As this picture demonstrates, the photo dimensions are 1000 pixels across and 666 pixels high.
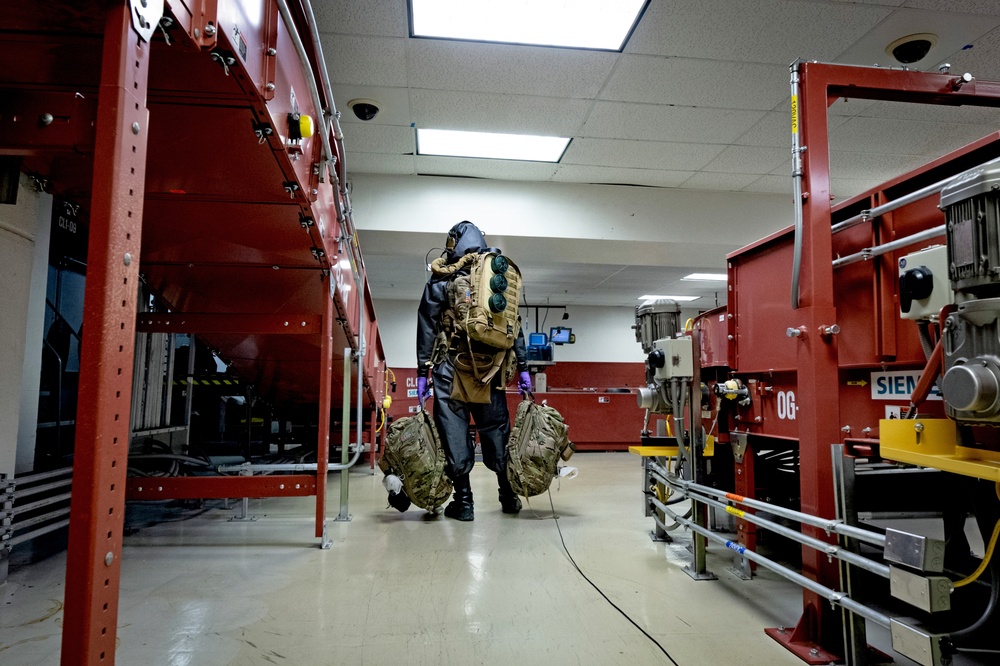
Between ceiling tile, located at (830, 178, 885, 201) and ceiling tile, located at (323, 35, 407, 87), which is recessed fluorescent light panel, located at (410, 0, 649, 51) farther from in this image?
ceiling tile, located at (830, 178, 885, 201)

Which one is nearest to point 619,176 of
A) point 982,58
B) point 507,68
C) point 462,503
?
point 507,68

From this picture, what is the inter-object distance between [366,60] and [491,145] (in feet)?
4.96

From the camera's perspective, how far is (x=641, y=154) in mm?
4957

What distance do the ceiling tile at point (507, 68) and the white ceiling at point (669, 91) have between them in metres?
0.01

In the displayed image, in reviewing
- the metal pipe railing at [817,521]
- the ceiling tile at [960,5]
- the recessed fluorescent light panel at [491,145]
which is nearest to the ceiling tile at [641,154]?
the recessed fluorescent light panel at [491,145]

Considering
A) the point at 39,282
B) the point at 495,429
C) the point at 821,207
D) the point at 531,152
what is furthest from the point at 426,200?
the point at 821,207

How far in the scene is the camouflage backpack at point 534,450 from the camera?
3.53 meters

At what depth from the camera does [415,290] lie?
10.7 metres

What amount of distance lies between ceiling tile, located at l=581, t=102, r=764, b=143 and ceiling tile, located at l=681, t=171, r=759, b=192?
2.57ft

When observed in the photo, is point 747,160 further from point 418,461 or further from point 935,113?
point 418,461

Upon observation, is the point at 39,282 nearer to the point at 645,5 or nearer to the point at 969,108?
the point at 645,5

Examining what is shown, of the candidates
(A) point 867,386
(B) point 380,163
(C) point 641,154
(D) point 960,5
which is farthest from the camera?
(B) point 380,163

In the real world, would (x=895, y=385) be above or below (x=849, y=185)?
below

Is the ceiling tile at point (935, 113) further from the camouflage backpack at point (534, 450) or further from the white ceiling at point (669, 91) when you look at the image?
the camouflage backpack at point (534, 450)
